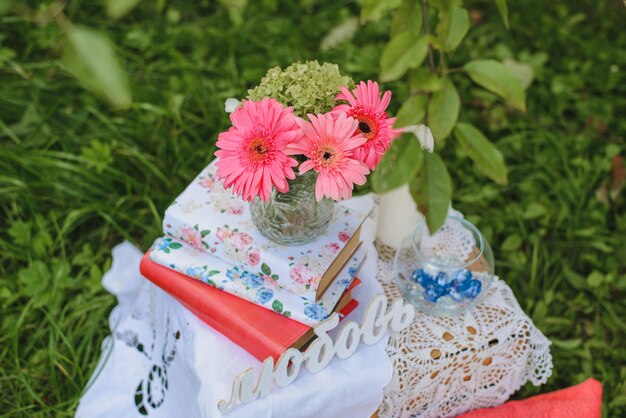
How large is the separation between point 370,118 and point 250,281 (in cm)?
40

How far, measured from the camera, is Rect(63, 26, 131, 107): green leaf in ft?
1.21

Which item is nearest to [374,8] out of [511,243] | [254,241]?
[254,241]

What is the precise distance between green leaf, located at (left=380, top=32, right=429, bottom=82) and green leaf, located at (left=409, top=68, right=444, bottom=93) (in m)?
0.02

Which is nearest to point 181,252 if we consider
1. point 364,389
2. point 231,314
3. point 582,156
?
point 231,314

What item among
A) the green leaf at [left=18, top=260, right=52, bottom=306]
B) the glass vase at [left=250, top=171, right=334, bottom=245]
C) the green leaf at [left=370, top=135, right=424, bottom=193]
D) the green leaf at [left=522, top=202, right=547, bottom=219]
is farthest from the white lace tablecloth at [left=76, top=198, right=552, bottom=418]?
the green leaf at [left=522, top=202, right=547, bottom=219]

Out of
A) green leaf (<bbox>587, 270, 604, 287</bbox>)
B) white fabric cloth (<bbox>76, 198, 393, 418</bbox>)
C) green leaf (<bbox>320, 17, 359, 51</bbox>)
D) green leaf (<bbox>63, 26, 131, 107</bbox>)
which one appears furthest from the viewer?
green leaf (<bbox>320, 17, 359, 51</bbox>)

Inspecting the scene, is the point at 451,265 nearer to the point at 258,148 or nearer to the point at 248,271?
the point at 248,271

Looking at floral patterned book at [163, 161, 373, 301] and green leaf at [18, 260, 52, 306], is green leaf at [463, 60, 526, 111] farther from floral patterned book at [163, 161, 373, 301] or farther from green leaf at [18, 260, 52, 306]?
green leaf at [18, 260, 52, 306]

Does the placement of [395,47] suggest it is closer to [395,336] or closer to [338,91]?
[338,91]

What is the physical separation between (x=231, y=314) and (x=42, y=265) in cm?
93

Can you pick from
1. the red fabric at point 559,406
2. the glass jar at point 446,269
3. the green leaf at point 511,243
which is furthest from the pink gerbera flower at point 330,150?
the green leaf at point 511,243

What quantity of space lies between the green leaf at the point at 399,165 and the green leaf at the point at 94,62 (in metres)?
0.49

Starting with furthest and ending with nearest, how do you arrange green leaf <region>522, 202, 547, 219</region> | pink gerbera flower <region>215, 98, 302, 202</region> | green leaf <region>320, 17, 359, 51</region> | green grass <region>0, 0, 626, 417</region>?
1. green leaf <region>320, 17, 359, 51</region>
2. green leaf <region>522, 202, 547, 219</region>
3. green grass <region>0, 0, 626, 417</region>
4. pink gerbera flower <region>215, 98, 302, 202</region>

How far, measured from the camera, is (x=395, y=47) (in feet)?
2.97
